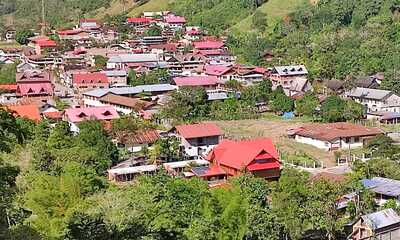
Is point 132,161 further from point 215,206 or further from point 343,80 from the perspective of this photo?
point 343,80

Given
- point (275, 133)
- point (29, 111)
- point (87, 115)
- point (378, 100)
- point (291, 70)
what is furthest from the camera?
point (291, 70)

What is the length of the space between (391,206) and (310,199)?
244cm

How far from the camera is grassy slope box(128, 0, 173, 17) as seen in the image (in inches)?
2032

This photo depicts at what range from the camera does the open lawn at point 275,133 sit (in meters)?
20.7

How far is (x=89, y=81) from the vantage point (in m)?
30.6

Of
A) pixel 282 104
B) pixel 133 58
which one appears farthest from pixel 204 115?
pixel 133 58

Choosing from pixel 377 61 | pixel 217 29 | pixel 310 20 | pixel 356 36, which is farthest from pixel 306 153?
pixel 217 29

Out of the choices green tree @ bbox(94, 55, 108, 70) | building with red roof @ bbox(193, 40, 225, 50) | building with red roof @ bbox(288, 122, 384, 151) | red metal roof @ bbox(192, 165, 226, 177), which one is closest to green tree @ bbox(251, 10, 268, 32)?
building with red roof @ bbox(193, 40, 225, 50)

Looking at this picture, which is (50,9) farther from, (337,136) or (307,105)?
(337,136)

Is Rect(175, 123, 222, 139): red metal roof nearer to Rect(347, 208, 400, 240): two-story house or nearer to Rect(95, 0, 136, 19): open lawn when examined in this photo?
Rect(347, 208, 400, 240): two-story house

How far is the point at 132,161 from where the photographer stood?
61.5ft

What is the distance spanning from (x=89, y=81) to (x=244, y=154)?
15.4 meters

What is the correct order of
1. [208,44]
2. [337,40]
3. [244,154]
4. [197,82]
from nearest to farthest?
[244,154] → [197,82] → [337,40] → [208,44]

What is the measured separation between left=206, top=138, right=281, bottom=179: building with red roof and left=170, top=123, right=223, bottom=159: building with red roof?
2156 mm
